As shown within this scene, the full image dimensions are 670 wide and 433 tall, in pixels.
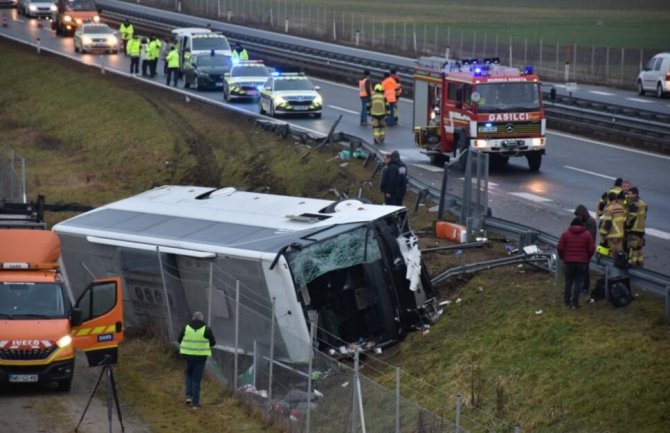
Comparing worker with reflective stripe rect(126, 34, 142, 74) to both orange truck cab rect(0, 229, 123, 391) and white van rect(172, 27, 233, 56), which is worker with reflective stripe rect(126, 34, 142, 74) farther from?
orange truck cab rect(0, 229, 123, 391)

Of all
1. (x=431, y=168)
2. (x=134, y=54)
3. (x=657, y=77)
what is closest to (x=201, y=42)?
(x=134, y=54)

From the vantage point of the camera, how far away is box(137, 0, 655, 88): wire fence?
205 ft

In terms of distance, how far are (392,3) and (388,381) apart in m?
93.8

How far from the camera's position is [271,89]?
45.6 m

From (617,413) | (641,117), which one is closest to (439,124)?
(641,117)

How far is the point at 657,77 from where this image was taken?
52719mm

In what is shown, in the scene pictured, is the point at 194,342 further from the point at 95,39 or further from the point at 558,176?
the point at 95,39

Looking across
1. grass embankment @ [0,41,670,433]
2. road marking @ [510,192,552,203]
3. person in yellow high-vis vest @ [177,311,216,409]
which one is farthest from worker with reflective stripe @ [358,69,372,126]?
person in yellow high-vis vest @ [177,311,216,409]

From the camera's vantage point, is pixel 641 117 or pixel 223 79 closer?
pixel 641 117

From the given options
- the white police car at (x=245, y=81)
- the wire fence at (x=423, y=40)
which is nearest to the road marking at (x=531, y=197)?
the white police car at (x=245, y=81)

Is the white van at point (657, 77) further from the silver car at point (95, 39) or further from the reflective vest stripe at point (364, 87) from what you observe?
the silver car at point (95, 39)

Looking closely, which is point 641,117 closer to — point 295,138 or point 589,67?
point 295,138

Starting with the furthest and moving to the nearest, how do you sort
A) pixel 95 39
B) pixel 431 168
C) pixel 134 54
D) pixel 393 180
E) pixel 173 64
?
pixel 95 39 → pixel 134 54 → pixel 173 64 → pixel 431 168 → pixel 393 180

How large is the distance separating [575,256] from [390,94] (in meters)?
22.8
